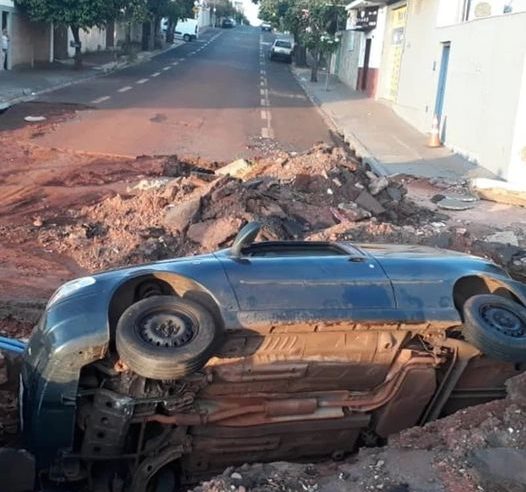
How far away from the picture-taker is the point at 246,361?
4219mm

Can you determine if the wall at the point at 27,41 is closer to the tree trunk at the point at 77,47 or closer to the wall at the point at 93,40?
the tree trunk at the point at 77,47

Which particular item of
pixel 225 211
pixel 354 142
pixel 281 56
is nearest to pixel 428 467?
pixel 225 211

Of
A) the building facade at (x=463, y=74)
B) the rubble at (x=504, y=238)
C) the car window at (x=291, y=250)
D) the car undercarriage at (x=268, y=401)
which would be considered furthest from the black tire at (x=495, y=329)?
the building facade at (x=463, y=74)

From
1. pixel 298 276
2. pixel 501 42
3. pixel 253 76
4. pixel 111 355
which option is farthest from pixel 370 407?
pixel 253 76

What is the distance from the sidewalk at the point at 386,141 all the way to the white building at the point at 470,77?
43 centimetres

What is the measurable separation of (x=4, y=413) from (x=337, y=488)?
2456 mm

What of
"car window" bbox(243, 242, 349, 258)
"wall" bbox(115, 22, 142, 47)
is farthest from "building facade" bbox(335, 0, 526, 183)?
"wall" bbox(115, 22, 142, 47)

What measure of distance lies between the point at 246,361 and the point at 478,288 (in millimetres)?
1654

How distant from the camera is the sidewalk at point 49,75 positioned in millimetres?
25484

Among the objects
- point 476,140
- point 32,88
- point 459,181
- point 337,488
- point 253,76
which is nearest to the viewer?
point 337,488

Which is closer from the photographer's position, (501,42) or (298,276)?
(298,276)

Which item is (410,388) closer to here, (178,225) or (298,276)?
(298,276)

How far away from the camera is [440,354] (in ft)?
14.8

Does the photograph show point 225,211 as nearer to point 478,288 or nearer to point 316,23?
point 478,288
